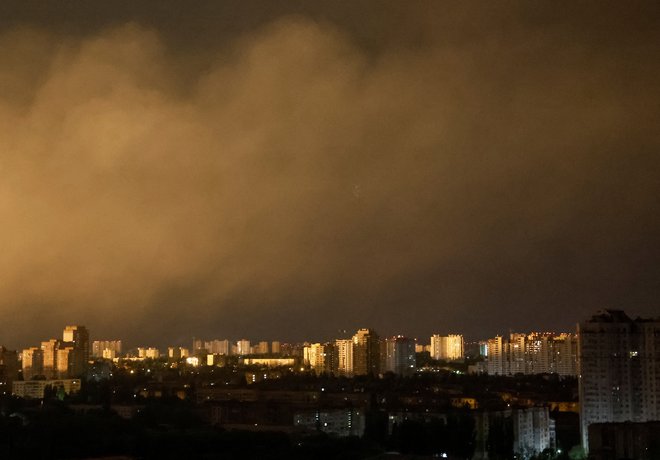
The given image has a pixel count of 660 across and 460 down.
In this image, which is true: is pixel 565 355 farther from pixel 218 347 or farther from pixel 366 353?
pixel 218 347

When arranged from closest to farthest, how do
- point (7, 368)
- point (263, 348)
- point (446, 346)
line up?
point (7, 368) → point (446, 346) → point (263, 348)

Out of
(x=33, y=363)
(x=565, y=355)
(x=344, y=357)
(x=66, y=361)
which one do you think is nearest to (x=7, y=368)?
(x=33, y=363)

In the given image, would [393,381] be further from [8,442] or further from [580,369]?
[8,442]

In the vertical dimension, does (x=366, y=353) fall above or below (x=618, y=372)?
above

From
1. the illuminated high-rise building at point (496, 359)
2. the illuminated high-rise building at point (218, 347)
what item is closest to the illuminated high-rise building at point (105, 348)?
the illuminated high-rise building at point (218, 347)

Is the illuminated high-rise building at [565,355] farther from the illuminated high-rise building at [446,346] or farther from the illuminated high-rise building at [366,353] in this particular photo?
the illuminated high-rise building at [446,346]

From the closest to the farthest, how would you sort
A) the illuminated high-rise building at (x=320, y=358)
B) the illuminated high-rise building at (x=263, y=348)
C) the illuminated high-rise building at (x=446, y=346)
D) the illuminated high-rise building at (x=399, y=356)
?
the illuminated high-rise building at (x=399, y=356)
the illuminated high-rise building at (x=320, y=358)
the illuminated high-rise building at (x=446, y=346)
the illuminated high-rise building at (x=263, y=348)
